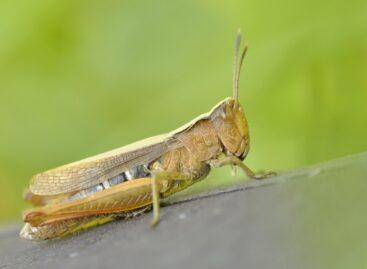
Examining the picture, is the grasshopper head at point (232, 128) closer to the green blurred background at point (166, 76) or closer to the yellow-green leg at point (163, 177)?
the yellow-green leg at point (163, 177)

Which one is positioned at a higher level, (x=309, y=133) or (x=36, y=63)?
(x=36, y=63)

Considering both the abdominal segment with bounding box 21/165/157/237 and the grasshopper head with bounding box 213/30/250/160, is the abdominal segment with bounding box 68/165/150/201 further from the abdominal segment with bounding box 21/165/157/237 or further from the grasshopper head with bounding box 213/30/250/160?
the grasshopper head with bounding box 213/30/250/160

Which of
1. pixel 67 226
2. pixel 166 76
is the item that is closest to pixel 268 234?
pixel 67 226

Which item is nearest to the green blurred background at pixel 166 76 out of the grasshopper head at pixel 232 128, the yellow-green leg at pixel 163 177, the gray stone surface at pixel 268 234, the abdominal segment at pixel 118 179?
the grasshopper head at pixel 232 128

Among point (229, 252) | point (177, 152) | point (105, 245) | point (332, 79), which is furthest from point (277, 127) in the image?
point (229, 252)

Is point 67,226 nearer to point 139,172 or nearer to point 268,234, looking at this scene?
point 139,172

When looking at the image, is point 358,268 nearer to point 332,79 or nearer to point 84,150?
point 332,79
